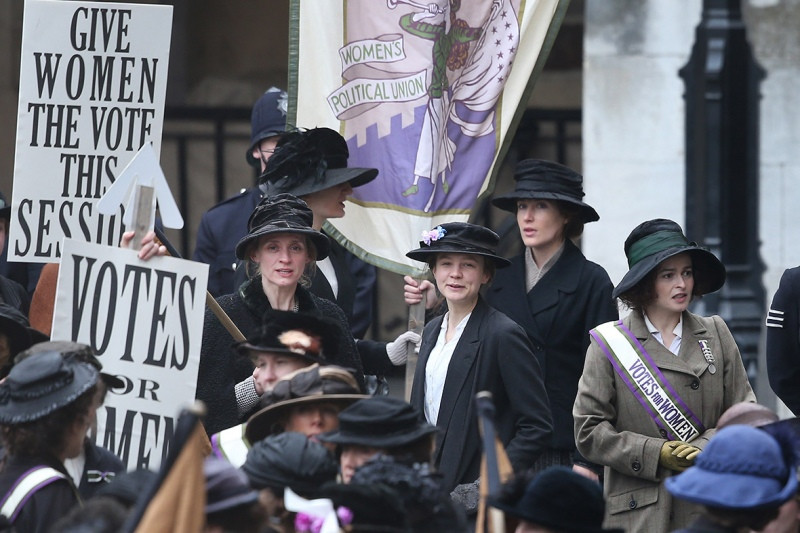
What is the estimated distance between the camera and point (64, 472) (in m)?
4.98

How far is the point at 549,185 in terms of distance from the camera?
7348mm

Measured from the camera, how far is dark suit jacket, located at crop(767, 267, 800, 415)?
7109 mm

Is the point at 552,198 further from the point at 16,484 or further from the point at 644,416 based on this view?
the point at 16,484

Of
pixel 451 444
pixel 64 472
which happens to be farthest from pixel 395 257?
pixel 64 472

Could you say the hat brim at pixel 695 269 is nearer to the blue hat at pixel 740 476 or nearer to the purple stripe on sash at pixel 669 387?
the purple stripe on sash at pixel 669 387

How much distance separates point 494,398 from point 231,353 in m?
1.16

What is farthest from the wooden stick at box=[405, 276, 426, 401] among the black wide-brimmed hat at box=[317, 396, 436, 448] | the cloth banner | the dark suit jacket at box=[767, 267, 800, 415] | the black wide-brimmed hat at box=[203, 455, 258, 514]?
the black wide-brimmed hat at box=[203, 455, 258, 514]

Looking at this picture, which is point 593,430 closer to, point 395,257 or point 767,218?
point 395,257

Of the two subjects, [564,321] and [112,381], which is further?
[564,321]

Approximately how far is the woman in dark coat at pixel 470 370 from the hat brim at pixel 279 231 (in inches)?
17.4

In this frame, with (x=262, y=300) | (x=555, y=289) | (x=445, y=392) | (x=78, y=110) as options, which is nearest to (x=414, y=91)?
(x=555, y=289)

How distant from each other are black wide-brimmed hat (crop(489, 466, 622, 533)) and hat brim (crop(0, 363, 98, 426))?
54.5 inches

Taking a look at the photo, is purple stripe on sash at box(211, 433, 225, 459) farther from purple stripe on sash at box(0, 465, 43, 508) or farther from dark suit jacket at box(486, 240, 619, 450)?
dark suit jacket at box(486, 240, 619, 450)

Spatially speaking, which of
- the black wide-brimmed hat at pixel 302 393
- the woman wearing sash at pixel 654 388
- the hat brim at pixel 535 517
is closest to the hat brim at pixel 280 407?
the black wide-brimmed hat at pixel 302 393
